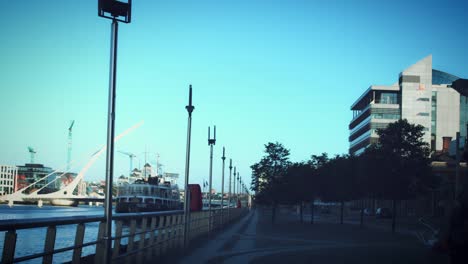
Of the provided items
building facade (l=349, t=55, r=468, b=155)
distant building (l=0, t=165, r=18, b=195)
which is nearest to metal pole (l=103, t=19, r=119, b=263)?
distant building (l=0, t=165, r=18, b=195)

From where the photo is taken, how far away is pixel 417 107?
11056 cm

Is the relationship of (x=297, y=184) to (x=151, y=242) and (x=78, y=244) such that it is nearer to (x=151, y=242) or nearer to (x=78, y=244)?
(x=151, y=242)

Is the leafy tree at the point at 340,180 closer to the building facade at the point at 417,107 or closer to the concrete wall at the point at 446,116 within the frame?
the building facade at the point at 417,107

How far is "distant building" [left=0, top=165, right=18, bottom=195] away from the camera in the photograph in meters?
73.5

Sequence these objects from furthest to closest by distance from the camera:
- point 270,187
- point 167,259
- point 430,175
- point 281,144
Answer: point 281,144 < point 270,187 < point 430,175 < point 167,259

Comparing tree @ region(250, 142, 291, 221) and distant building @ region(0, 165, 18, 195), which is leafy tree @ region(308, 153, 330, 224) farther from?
distant building @ region(0, 165, 18, 195)

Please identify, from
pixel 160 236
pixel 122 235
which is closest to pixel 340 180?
pixel 160 236

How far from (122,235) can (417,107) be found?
10729 cm

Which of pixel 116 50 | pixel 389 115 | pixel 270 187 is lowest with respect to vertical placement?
pixel 270 187

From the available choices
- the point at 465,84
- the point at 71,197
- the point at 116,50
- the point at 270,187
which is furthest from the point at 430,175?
the point at 71,197

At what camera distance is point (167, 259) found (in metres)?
16.0

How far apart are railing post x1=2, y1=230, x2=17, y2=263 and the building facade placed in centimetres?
10484

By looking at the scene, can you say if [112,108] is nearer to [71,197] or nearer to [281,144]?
[281,144]

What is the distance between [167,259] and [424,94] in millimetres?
105661
